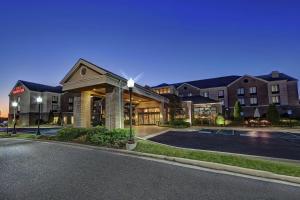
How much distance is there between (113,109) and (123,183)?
11687 millimetres

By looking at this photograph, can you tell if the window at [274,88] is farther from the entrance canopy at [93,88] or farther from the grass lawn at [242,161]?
the grass lawn at [242,161]

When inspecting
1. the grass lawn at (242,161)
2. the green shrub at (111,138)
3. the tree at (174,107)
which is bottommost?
the grass lawn at (242,161)

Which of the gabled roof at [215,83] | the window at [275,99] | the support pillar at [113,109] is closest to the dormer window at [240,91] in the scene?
the gabled roof at [215,83]

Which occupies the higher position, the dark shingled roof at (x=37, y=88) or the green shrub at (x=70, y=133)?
the dark shingled roof at (x=37, y=88)

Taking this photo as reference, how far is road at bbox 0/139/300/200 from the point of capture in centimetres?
505

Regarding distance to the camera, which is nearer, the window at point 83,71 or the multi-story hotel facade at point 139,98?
the multi-story hotel facade at point 139,98

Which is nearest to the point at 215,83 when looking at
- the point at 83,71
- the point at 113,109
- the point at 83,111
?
the point at 113,109

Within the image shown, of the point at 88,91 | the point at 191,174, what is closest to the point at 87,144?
the point at 88,91

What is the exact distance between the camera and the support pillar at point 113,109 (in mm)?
17094

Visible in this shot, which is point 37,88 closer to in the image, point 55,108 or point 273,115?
point 55,108

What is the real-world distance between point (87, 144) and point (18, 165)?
5.75m

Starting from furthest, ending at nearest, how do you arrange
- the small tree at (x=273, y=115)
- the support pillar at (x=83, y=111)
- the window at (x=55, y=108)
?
the window at (x=55, y=108) < the small tree at (x=273, y=115) < the support pillar at (x=83, y=111)

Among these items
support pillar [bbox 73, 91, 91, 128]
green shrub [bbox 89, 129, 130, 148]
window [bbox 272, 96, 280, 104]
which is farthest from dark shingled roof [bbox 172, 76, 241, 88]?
green shrub [bbox 89, 129, 130, 148]

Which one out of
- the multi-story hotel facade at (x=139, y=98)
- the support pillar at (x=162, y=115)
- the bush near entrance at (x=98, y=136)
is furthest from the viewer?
the support pillar at (x=162, y=115)
